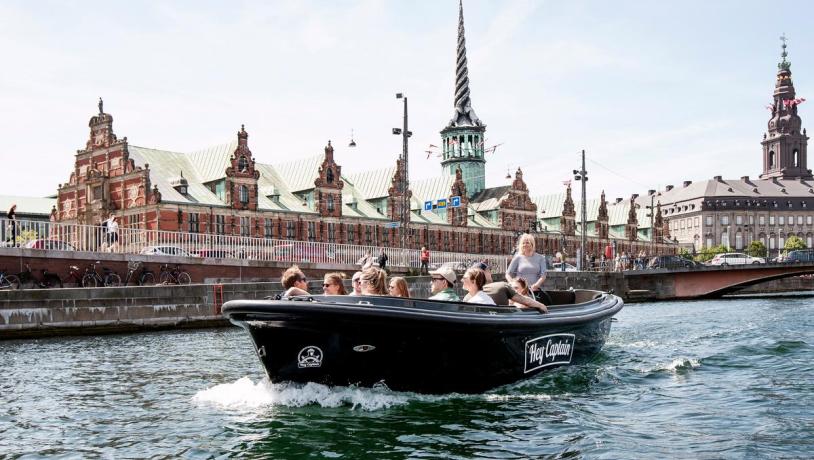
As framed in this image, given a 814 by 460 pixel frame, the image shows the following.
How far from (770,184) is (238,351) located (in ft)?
504

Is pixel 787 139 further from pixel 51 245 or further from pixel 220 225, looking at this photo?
pixel 51 245

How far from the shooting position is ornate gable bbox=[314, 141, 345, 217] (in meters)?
66.8

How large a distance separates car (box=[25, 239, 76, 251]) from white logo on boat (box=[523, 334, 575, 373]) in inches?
881

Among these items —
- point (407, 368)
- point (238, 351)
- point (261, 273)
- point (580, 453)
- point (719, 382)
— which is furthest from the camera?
point (261, 273)

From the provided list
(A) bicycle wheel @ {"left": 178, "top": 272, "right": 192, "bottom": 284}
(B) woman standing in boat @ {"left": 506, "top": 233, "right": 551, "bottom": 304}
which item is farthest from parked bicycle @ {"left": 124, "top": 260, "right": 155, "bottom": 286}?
(B) woman standing in boat @ {"left": 506, "top": 233, "right": 551, "bottom": 304}

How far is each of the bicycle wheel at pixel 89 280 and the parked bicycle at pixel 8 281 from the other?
245cm

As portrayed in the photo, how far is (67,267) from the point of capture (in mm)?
28672

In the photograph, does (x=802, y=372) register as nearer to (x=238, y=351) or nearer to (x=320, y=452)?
(x=320, y=452)

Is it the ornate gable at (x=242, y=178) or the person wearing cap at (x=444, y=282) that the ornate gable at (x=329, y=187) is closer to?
the ornate gable at (x=242, y=178)

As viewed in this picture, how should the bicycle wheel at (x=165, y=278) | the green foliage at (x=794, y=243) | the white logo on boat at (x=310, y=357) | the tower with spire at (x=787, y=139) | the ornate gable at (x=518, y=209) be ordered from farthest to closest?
the tower with spire at (x=787, y=139)
the green foliage at (x=794, y=243)
the ornate gable at (x=518, y=209)
the bicycle wheel at (x=165, y=278)
the white logo on boat at (x=310, y=357)

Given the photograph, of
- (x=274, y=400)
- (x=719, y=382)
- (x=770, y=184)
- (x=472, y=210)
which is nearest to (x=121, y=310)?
(x=274, y=400)

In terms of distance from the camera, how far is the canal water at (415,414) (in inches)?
330

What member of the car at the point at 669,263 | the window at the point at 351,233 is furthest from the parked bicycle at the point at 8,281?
the car at the point at 669,263

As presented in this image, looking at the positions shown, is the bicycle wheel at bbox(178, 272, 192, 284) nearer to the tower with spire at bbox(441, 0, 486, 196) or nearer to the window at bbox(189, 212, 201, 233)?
the window at bbox(189, 212, 201, 233)
